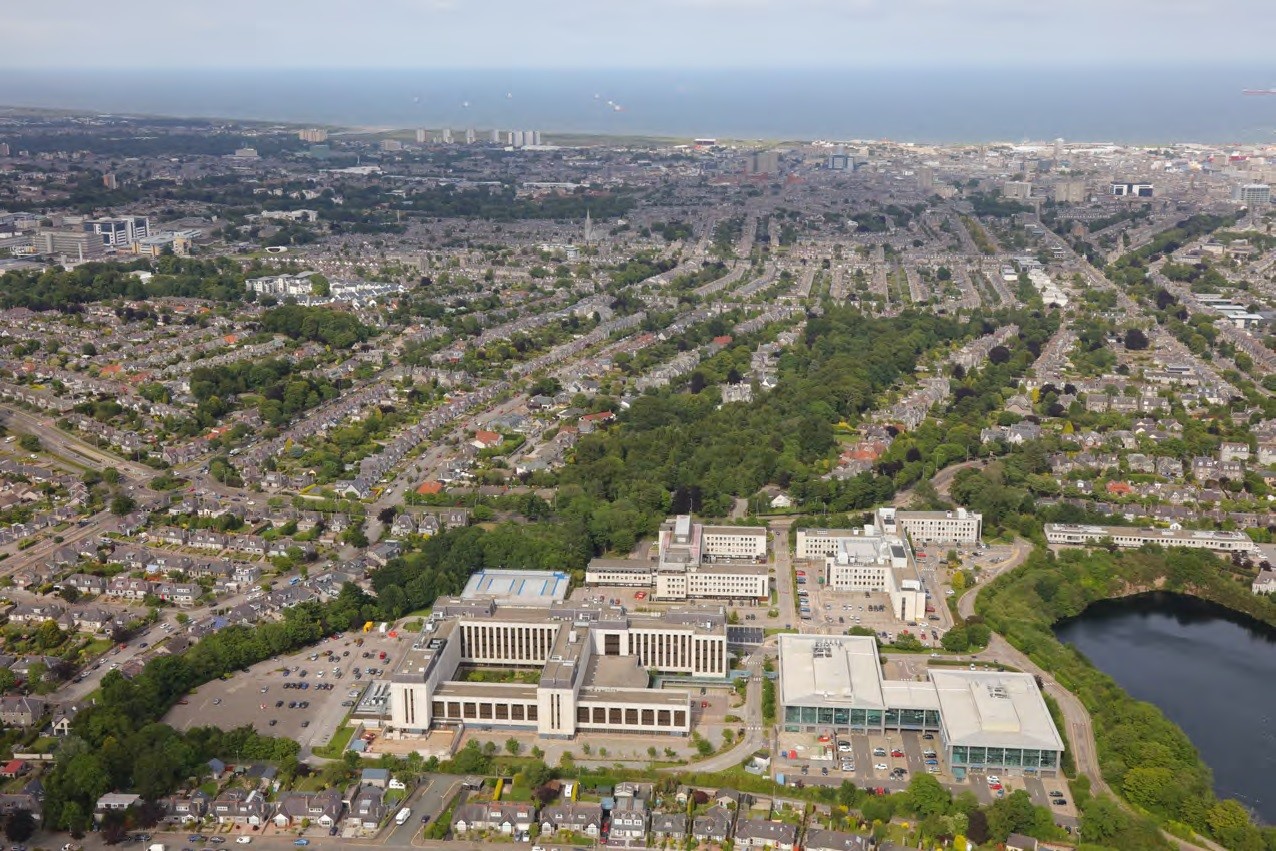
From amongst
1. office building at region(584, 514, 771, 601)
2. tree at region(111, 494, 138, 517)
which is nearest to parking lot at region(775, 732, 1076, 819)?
office building at region(584, 514, 771, 601)

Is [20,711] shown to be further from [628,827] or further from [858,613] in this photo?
[858,613]

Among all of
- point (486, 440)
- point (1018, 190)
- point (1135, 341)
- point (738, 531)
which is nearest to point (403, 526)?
point (486, 440)

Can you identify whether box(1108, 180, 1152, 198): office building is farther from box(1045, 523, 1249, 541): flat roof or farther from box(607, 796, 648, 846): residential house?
box(607, 796, 648, 846): residential house

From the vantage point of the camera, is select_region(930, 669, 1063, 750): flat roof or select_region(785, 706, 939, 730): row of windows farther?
select_region(785, 706, 939, 730): row of windows

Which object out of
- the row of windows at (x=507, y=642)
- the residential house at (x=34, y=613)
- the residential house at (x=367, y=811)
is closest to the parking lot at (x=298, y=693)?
the row of windows at (x=507, y=642)

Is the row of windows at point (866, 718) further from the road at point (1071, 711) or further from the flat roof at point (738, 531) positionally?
the flat roof at point (738, 531)

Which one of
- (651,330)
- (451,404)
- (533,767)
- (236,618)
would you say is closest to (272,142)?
(651,330)
